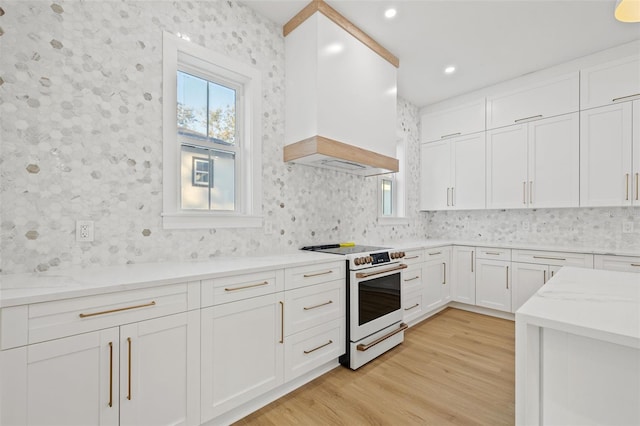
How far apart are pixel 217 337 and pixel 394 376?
1473mm

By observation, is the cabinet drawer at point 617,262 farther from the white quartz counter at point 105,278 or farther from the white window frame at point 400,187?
the white quartz counter at point 105,278

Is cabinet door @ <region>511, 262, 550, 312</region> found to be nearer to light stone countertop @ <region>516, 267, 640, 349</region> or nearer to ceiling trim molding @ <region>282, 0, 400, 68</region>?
light stone countertop @ <region>516, 267, 640, 349</region>

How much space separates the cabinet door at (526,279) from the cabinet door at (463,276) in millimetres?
461

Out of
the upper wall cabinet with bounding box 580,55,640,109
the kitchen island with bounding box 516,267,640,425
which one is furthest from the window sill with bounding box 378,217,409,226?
the kitchen island with bounding box 516,267,640,425

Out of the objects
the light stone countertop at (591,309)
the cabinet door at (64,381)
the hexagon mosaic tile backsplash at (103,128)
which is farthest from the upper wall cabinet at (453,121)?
the cabinet door at (64,381)

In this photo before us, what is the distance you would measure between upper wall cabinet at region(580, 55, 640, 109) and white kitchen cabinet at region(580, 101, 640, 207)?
0.09 meters

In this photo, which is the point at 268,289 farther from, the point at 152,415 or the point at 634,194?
the point at 634,194

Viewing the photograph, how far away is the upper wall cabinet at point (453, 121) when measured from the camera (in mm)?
3944

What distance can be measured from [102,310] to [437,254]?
348 cm

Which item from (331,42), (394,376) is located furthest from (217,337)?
(331,42)

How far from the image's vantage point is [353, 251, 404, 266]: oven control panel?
2.40m

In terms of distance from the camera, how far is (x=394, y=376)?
2.26 m

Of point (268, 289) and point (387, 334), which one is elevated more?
point (268, 289)

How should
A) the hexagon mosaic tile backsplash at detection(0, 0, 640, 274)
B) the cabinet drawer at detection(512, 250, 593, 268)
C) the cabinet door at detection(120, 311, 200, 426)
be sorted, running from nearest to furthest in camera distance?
the cabinet door at detection(120, 311, 200, 426) → the hexagon mosaic tile backsplash at detection(0, 0, 640, 274) → the cabinet drawer at detection(512, 250, 593, 268)
